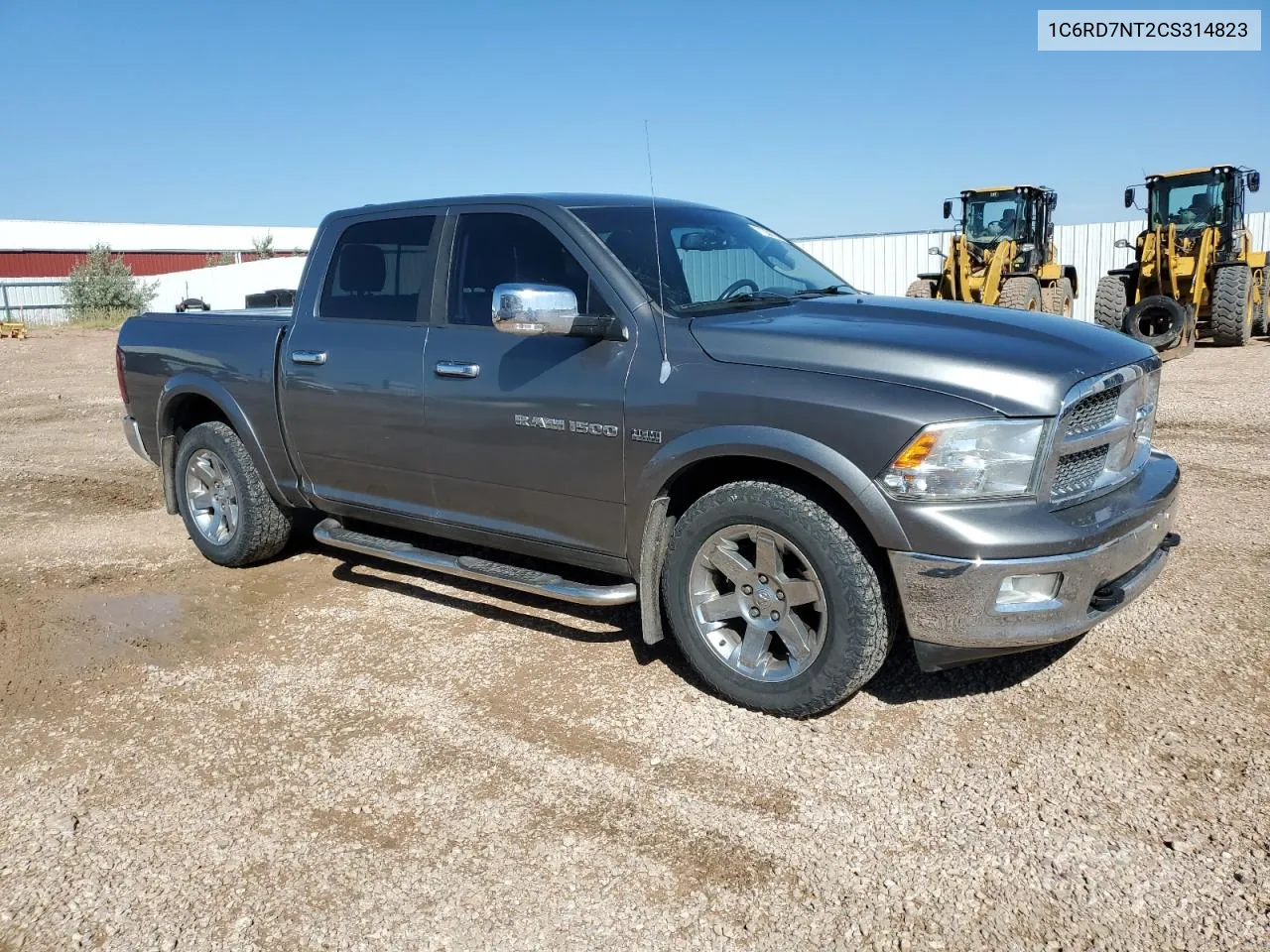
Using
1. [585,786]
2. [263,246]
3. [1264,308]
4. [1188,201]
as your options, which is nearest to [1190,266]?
[1188,201]

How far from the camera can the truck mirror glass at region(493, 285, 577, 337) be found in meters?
3.74

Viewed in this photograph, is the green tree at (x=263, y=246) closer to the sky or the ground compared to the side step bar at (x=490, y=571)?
closer to the sky

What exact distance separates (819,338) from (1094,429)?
0.97 m

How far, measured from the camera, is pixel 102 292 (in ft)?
138

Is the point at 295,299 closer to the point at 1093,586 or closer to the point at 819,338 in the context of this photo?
the point at 819,338

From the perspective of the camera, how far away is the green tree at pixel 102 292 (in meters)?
41.3

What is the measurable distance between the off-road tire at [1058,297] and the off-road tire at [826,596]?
54.2 ft

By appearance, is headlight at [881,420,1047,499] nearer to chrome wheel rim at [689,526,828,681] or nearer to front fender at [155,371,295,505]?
chrome wheel rim at [689,526,828,681]

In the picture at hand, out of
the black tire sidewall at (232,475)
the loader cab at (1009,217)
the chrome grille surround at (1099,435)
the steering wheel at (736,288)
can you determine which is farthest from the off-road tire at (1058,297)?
the black tire sidewall at (232,475)

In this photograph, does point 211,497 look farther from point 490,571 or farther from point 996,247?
point 996,247

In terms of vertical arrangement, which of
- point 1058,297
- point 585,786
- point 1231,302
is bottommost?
point 585,786

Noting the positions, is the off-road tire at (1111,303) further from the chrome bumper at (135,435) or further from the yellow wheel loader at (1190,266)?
the chrome bumper at (135,435)

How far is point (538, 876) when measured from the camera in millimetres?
2824

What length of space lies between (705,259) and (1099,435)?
183 centimetres
